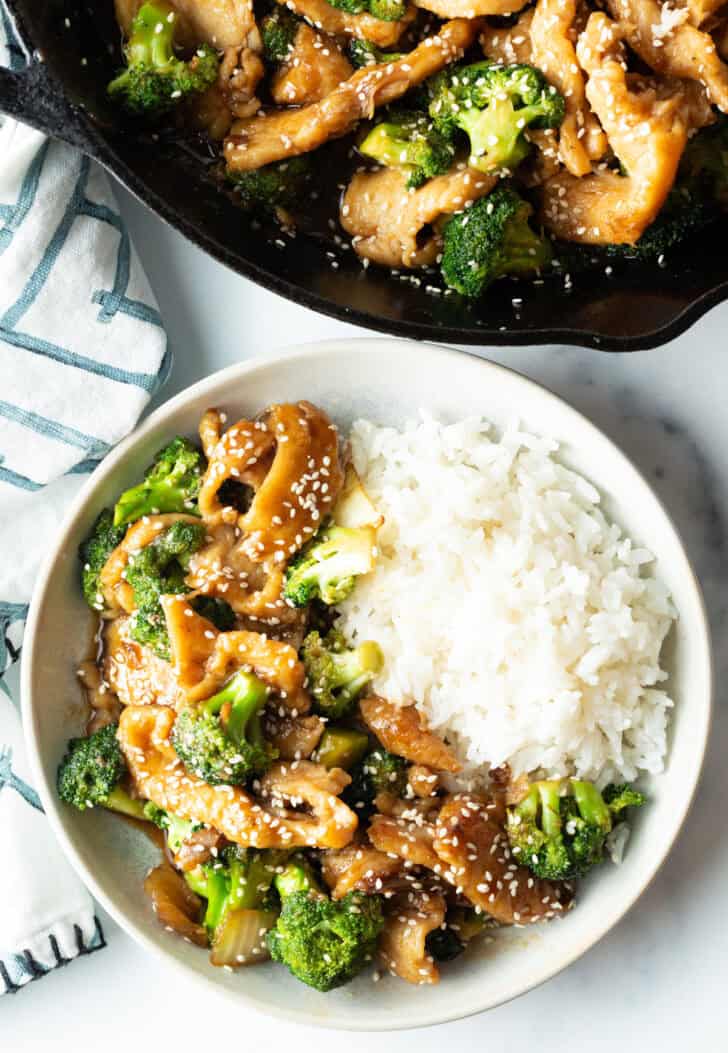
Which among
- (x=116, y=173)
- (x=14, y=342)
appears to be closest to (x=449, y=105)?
(x=116, y=173)

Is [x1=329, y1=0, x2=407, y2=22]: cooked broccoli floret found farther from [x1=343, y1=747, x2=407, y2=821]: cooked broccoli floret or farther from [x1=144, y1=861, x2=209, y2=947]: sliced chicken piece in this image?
[x1=144, y1=861, x2=209, y2=947]: sliced chicken piece

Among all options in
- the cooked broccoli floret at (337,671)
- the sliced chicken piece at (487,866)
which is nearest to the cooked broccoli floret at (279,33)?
the cooked broccoli floret at (337,671)

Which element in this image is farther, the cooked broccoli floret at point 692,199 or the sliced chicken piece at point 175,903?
the sliced chicken piece at point 175,903

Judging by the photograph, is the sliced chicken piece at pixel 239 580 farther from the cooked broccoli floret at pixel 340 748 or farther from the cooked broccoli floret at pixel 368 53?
the cooked broccoli floret at pixel 368 53

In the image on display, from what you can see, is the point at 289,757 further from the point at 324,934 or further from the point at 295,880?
the point at 324,934

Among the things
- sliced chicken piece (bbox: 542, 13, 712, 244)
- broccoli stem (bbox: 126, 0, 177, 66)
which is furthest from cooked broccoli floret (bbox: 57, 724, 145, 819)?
sliced chicken piece (bbox: 542, 13, 712, 244)

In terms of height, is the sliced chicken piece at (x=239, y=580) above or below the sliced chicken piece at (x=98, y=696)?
above

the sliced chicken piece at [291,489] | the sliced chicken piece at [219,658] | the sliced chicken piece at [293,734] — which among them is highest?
the sliced chicken piece at [291,489]

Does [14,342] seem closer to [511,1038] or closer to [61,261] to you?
[61,261]
